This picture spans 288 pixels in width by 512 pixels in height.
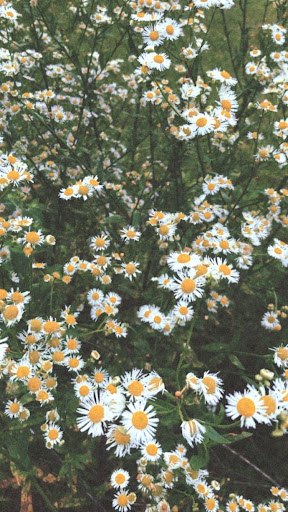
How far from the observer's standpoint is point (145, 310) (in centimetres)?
207

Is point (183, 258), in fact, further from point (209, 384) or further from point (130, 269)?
point (209, 384)

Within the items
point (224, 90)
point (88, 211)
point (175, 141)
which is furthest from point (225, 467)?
point (224, 90)

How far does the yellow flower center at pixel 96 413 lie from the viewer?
4.15 feet

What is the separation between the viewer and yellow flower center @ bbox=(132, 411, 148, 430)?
118 centimetres

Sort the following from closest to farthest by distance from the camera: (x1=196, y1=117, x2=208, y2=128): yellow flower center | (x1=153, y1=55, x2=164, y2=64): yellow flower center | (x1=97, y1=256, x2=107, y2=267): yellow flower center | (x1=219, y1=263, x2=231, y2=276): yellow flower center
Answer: (x1=219, y1=263, x2=231, y2=276): yellow flower center, (x1=196, y1=117, x2=208, y2=128): yellow flower center, (x1=97, y1=256, x2=107, y2=267): yellow flower center, (x1=153, y1=55, x2=164, y2=64): yellow flower center

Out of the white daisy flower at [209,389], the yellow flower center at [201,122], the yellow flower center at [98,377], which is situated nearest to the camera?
the white daisy flower at [209,389]

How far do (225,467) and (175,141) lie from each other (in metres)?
1.80

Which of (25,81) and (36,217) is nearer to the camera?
(36,217)

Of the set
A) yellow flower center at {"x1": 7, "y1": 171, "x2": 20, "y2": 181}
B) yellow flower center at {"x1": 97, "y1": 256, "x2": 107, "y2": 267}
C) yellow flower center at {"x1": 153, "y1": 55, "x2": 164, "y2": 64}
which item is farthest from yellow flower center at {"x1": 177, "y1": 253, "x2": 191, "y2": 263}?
yellow flower center at {"x1": 153, "y1": 55, "x2": 164, "y2": 64}

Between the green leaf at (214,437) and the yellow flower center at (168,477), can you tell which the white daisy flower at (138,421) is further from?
the yellow flower center at (168,477)

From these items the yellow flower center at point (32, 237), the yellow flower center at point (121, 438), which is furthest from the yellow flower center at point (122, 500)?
the yellow flower center at point (32, 237)

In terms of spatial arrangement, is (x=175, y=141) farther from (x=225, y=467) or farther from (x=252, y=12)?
(x=252, y=12)

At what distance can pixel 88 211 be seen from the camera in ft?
7.77

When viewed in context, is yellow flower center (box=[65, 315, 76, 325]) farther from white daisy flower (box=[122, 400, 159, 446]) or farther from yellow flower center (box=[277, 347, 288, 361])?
yellow flower center (box=[277, 347, 288, 361])
